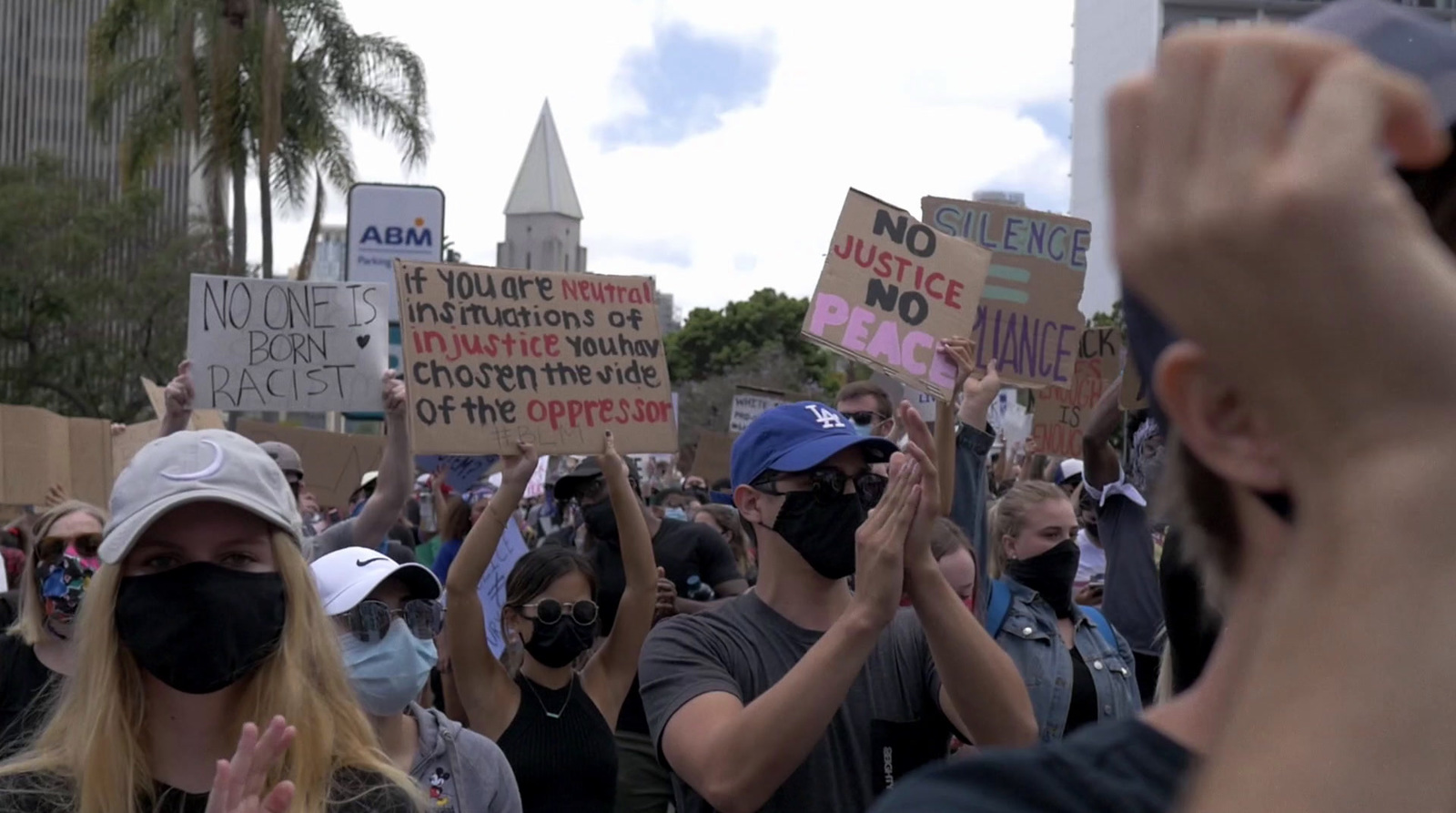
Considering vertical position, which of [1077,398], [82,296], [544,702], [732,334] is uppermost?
[732,334]

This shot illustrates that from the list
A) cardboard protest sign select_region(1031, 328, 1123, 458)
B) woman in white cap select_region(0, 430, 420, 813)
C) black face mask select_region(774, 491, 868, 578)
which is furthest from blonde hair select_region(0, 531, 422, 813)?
cardboard protest sign select_region(1031, 328, 1123, 458)

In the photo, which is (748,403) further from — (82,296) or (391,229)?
(82,296)

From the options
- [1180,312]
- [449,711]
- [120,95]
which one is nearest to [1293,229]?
[1180,312]

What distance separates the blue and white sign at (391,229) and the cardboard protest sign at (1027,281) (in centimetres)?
280

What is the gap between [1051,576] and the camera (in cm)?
526

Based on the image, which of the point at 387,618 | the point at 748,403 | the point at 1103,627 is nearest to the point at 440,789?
the point at 387,618

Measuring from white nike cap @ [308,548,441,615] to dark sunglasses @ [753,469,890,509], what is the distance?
3.19 ft

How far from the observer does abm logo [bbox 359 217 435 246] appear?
8.34m

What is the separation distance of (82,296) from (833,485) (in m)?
39.8

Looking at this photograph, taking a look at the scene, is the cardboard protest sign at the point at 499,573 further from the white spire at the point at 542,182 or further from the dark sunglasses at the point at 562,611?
the white spire at the point at 542,182

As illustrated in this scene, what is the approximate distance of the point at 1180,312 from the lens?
765 mm

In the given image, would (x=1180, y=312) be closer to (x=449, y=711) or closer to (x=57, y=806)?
(x=57, y=806)

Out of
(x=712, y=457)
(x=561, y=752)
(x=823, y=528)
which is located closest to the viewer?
(x=823, y=528)

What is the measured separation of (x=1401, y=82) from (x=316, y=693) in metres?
2.35
